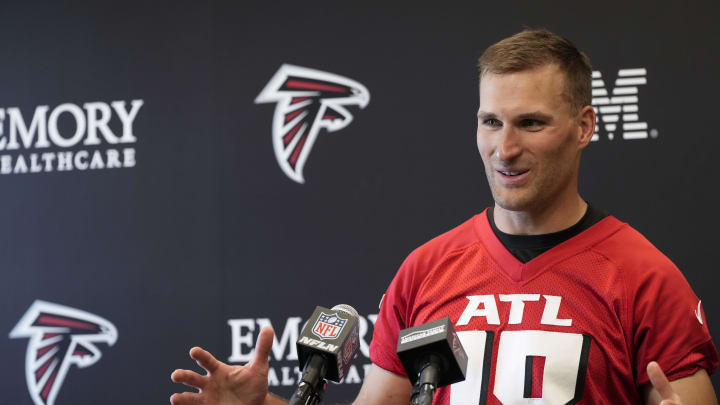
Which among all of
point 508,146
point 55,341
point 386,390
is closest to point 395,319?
A: point 386,390

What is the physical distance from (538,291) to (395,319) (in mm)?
312

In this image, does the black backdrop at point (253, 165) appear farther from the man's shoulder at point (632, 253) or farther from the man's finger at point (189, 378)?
the man's finger at point (189, 378)

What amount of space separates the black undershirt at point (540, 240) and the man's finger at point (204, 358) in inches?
24.1

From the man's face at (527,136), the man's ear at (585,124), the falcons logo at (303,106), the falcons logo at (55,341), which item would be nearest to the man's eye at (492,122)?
the man's face at (527,136)

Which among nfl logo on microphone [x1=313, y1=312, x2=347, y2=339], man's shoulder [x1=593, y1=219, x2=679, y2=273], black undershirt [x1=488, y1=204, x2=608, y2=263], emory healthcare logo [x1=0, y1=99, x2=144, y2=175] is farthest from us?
Result: emory healthcare logo [x1=0, y1=99, x2=144, y2=175]

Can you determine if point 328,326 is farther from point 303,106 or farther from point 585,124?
point 303,106

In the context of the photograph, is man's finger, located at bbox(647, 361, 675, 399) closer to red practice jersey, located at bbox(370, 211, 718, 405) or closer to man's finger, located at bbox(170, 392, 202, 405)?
red practice jersey, located at bbox(370, 211, 718, 405)

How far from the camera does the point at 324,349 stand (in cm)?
117

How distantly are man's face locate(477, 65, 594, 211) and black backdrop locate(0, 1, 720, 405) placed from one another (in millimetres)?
1039

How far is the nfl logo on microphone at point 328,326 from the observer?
120 cm

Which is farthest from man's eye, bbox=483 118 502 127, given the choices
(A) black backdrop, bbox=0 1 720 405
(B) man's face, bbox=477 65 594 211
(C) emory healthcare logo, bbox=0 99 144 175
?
(C) emory healthcare logo, bbox=0 99 144 175

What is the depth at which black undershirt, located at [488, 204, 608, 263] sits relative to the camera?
161 cm

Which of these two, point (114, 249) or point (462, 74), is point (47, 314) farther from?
point (462, 74)

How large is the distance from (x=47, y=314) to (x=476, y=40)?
1.75 metres
